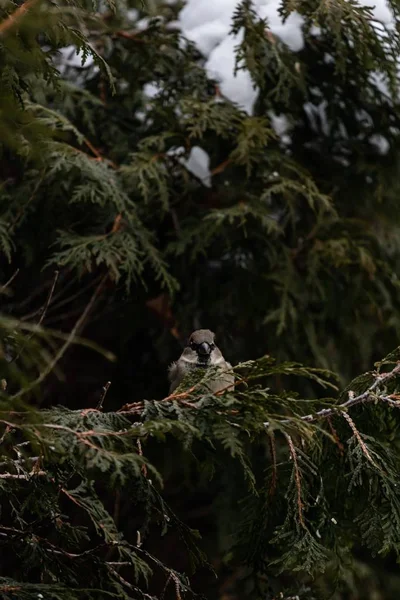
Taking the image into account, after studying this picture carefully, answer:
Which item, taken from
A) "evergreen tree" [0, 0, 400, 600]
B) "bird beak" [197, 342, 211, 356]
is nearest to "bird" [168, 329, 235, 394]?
"bird beak" [197, 342, 211, 356]

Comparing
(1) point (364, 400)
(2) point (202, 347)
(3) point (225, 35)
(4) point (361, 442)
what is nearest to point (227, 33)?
(3) point (225, 35)

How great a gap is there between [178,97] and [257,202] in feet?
1.99

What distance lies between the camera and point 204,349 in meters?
3.15

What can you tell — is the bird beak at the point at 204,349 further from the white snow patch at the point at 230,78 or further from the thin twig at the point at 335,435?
the white snow patch at the point at 230,78

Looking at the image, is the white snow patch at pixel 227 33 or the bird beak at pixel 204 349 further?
the white snow patch at pixel 227 33

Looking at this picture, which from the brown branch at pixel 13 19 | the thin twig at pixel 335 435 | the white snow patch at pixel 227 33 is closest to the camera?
the brown branch at pixel 13 19

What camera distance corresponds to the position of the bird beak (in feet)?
10.3

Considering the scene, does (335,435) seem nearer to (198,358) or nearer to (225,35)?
(198,358)

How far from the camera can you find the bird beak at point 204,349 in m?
3.15

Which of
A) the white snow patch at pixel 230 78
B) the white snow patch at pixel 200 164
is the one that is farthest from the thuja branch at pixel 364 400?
the white snow patch at pixel 230 78

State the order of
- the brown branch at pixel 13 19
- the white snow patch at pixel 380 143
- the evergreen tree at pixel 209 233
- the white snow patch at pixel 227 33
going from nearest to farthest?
the brown branch at pixel 13 19, the evergreen tree at pixel 209 233, the white snow patch at pixel 227 33, the white snow patch at pixel 380 143

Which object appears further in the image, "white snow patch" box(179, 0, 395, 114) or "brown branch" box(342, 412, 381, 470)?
"white snow patch" box(179, 0, 395, 114)

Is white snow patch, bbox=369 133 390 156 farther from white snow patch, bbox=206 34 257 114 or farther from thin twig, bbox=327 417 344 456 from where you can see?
thin twig, bbox=327 417 344 456

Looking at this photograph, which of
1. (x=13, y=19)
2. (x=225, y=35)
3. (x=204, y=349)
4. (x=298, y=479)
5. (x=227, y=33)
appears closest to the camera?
(x=13, y=19)
